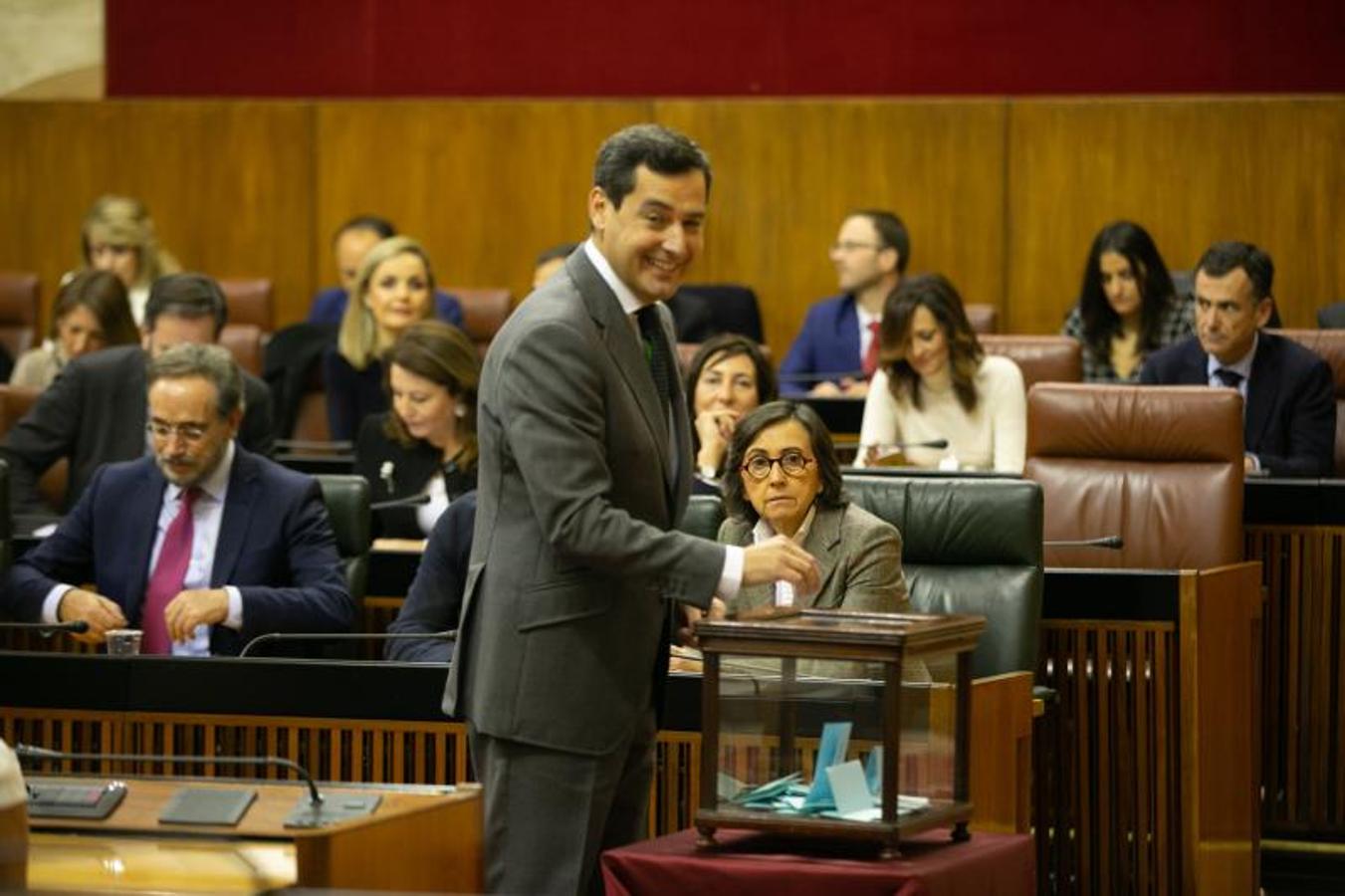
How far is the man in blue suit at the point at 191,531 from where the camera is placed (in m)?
4.52

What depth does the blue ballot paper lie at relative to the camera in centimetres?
291

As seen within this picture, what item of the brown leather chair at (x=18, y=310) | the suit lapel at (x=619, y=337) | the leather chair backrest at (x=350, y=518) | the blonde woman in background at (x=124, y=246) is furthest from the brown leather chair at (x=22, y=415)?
the suit lapel at (x=619, y=337)

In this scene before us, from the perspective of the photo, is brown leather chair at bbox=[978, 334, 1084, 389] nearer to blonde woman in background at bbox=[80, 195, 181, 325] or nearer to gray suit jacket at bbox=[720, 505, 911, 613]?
gray suit jacket at bbox=[720, 505, 911, 613]

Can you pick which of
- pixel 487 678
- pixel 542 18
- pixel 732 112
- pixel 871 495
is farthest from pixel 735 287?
pixel 487 678

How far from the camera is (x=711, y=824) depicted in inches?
115

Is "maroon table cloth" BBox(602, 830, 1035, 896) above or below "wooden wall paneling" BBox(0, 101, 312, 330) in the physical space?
below

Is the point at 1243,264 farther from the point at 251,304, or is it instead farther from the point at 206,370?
the point at 251,304

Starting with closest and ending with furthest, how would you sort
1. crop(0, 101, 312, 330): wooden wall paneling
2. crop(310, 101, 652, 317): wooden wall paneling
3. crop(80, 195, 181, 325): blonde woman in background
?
crop(80, 195, 181, 325): blonde woman in background → crop(310, 101, 652, 317): wooden wall paneling → crop(0, 101, 312, 330): wooden wall paneling

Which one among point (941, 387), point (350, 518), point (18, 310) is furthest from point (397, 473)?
point (18, 310)

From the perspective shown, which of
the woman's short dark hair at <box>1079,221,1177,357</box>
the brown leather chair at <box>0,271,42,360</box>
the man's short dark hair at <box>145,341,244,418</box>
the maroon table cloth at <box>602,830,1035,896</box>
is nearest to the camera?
the maroon table cloth at <box>602,830,1035,896</box>

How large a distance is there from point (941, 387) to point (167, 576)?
2355mm

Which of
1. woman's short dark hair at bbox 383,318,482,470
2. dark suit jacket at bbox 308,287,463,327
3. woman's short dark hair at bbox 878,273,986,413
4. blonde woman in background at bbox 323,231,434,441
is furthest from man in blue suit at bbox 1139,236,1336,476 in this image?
dark suit jacket at bbox 308,287,463,327

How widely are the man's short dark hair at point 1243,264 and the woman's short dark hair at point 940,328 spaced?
2.05 feet

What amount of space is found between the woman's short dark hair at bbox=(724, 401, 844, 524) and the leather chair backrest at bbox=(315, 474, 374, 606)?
953mm
